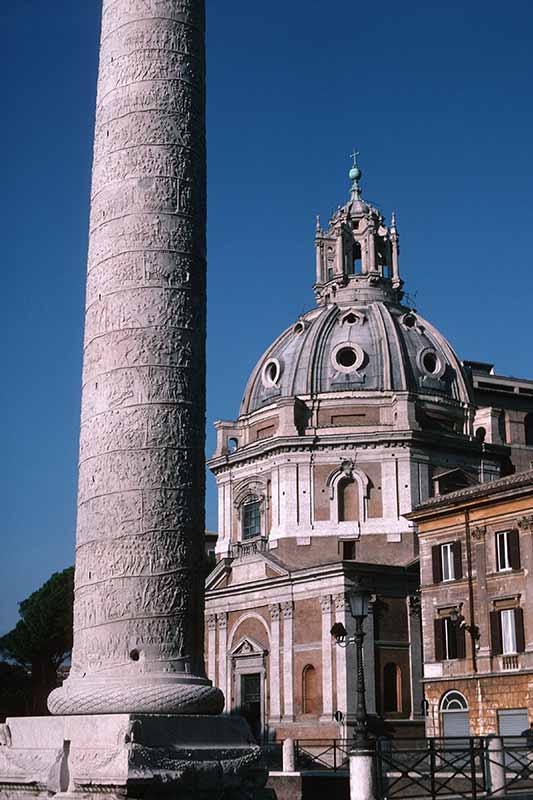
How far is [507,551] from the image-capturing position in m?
33.7

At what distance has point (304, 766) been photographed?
29109 mm

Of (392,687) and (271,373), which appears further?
(271,373)

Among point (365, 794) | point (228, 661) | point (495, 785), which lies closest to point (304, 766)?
point (495, 785)

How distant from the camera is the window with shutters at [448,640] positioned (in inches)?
1367

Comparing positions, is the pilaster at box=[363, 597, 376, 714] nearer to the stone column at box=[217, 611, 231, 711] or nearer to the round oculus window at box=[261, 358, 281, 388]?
the stone column at box=[217, 611, 231, 711]

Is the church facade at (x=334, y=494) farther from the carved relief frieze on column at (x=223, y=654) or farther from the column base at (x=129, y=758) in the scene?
the column base at (x=129, y=758)

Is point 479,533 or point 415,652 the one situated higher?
point 479,533

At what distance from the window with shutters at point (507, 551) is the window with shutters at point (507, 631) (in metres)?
1.29

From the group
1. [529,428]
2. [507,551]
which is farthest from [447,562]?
[529,428]

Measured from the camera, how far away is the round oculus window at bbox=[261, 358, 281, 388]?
5163 cm

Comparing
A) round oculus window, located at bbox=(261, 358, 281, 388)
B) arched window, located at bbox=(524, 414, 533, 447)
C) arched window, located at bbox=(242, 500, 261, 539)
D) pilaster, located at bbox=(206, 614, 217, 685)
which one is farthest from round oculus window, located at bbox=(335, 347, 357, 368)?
arched window, located at bbox=(524, 414, 533, 447)

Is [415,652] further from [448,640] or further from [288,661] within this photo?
[448,640]

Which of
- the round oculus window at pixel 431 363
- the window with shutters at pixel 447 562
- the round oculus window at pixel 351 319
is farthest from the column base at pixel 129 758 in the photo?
the round oculus window at pixel 351 319

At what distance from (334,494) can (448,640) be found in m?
12.4
